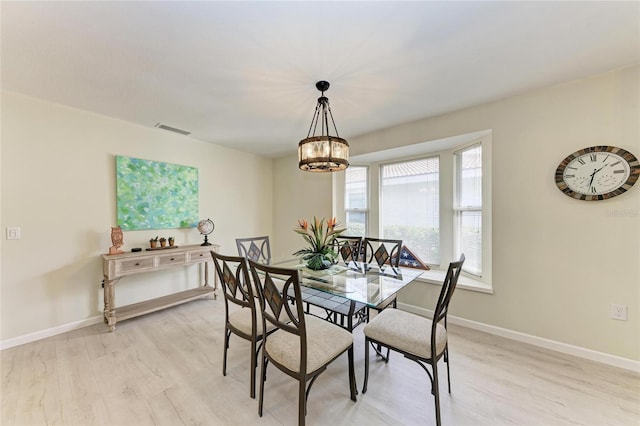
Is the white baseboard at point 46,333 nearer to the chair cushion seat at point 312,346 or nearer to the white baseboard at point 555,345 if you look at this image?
the chair cushion seat at point 312,346

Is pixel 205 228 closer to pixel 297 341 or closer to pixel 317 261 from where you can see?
pixel 317 261

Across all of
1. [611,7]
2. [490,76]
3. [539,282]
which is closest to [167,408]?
[539,282]

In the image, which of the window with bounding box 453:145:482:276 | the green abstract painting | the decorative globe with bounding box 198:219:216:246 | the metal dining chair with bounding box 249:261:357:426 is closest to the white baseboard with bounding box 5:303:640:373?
the window with bounding box 453:145:482:276

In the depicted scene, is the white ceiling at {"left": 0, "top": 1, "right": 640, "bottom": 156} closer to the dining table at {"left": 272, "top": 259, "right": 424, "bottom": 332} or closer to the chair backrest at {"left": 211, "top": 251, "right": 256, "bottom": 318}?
the chair backrest at {"left": 211, "top": 251, "right": 256, "bottom": 318}

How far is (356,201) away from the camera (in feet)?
13.2

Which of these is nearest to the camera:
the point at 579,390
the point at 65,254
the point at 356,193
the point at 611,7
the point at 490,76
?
the point at 611,7

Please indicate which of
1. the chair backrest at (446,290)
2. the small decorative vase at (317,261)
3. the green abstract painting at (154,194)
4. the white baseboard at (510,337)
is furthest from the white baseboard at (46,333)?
the chair backrest at (446,290)

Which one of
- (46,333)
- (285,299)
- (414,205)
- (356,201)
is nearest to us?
(285,299)

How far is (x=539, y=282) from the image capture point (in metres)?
2.28

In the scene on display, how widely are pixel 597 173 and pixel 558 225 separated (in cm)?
51

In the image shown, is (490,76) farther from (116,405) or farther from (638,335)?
(116,405)

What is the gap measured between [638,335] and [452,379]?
5.10 ft

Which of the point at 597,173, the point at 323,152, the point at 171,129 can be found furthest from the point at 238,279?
the point at 597,173

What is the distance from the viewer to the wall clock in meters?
1.91
